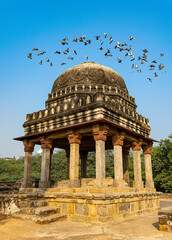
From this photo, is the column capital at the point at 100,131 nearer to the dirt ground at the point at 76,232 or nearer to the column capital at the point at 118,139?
the column capital at the point at 118,139

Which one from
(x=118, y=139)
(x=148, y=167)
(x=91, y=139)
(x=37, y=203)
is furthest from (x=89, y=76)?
(x=37, y=203)

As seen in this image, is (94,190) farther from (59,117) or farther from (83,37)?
(83,37)

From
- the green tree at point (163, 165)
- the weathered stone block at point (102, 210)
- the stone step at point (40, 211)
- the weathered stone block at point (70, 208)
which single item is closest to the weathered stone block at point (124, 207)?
the weathered stone block at point (102, 210)

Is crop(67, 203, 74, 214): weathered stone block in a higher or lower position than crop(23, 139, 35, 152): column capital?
lower

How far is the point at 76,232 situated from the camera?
7020 millimetres

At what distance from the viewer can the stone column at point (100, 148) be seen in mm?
9578

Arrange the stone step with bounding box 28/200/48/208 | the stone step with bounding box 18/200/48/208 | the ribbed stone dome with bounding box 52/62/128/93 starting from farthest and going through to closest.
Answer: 1. the ribbed stone dome with bounding box 52/62/128/93
2. the stone step with bounding box 28/200/48/208
3. the stone step with bounding box 18/200/48/208

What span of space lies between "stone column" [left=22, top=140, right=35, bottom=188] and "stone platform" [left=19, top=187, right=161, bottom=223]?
2296mm

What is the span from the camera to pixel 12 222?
782 cm

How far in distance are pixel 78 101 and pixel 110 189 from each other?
5.21 meters

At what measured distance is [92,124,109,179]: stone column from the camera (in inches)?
377

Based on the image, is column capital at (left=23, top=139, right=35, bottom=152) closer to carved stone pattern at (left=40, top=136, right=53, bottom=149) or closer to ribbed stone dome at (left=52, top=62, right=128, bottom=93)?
carved stone pattern at (left=40, top=136, right=53, bottom=149)

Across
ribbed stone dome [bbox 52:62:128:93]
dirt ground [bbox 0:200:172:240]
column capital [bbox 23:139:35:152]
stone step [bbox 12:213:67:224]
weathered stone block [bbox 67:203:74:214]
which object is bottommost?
dirt ground [bbox 0:200:172:240]

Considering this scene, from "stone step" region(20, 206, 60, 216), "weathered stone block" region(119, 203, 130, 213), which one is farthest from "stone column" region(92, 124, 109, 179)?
"stone step" region(20, 206, 60, 216)
